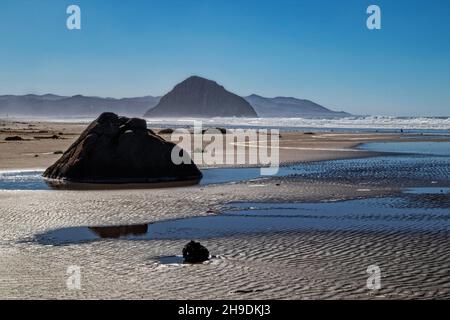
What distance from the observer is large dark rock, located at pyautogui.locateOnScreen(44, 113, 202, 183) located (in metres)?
23.1

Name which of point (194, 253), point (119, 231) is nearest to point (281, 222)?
point (119, 231)

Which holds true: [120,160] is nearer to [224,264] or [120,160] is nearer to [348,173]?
[348,173]

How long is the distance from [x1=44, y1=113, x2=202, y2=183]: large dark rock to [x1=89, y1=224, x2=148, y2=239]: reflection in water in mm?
9322

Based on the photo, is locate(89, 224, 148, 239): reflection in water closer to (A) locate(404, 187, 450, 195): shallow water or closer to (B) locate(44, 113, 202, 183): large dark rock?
(B) locate(44, 113, 202, 183): large dark rock

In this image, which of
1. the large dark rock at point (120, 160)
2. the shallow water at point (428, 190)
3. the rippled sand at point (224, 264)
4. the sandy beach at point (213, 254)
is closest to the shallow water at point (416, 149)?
the shallow water at point (428, 190)

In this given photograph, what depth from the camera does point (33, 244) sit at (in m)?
11.9

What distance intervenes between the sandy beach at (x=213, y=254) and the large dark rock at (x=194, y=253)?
0.35 metres

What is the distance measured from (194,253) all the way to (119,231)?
3484 mm

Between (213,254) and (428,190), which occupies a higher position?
(428,190)

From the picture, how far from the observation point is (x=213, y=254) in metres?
11.0

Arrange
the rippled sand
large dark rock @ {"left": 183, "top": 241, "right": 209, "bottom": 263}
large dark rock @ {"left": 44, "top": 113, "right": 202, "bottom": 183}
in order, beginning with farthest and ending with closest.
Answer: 1. large dark rock @ {"left": 44, "top": 113, "right": 202, "bottom": 183}
2. large dark rock @ {"left": 183, "top": 241, "right": 209, "bottom": 263}
3. the rippled sand

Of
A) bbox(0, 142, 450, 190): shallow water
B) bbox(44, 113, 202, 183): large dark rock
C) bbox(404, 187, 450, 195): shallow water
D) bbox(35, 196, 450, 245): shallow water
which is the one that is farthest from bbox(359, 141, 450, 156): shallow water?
bbox(35, 196, 450, 245): shallow water
